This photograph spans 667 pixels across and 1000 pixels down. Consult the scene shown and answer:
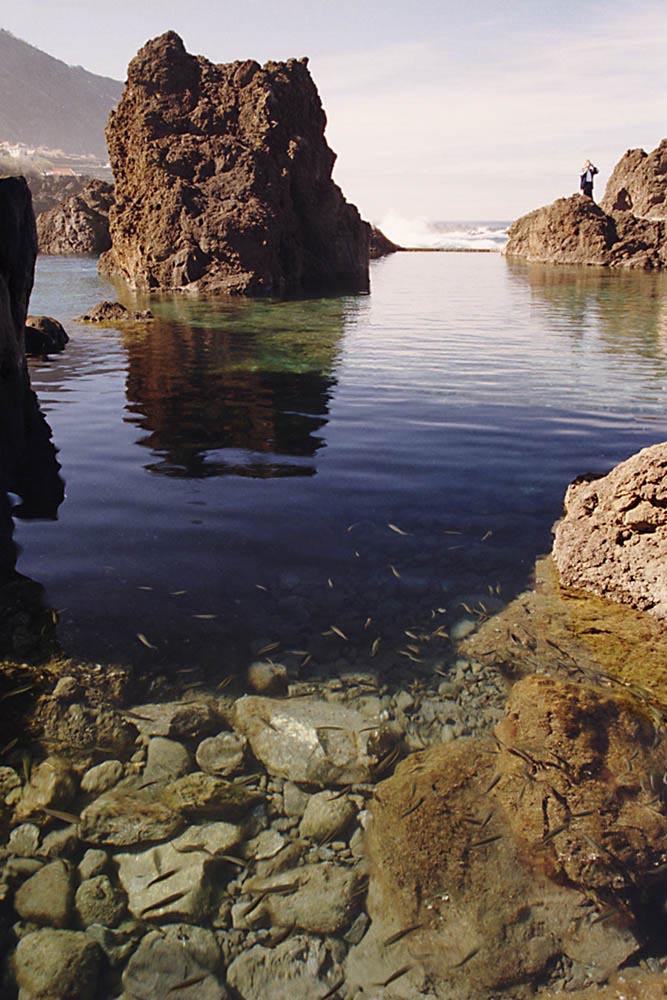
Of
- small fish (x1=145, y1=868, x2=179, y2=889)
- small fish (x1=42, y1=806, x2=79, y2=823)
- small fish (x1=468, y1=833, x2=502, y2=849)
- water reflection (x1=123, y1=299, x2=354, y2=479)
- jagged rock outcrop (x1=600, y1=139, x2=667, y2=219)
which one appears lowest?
small fish (x1=145, y1=868, x2=179, y2=889)

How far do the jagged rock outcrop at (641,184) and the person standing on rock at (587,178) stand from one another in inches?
230

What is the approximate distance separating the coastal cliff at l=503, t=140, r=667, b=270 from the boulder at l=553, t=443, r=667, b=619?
39418 mm

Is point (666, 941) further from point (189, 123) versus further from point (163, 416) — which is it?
point (189, 123)

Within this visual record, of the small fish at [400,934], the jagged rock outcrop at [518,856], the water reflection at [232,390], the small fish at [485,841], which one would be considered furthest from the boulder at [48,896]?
the water reflection at [232,390]

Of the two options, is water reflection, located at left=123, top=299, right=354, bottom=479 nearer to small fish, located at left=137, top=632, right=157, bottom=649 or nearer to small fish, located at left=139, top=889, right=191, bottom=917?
small fish, located at left=137, top=632, right=157, bottom=649

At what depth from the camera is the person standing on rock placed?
41.2 metres

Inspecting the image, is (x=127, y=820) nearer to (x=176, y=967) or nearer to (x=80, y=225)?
(x=176, y=967)

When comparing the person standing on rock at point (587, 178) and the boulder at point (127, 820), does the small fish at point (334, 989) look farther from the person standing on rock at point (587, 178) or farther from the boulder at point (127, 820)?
the person standing on rock at point (587, 178)

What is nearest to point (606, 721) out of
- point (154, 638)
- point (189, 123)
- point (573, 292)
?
point (154, 638)

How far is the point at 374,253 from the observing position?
59.3 metres

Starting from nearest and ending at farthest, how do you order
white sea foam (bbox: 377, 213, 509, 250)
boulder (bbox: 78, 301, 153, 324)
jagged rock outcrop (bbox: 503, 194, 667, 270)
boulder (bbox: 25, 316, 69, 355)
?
boulder (bbox: 25, 316, 69, 355) < boulder (bbox: 78, 301, 153, 324) < jagged rock outcrop (bbox: 503, 194, 667, 270) < white sea foam (bbox: 377, 213, 509, 250)

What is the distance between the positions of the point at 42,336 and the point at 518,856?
1395cm

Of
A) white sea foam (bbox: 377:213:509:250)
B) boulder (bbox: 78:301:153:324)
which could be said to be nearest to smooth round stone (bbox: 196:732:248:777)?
boulder (bbox: 78:301:153:324)

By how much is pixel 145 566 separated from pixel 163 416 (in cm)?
471
